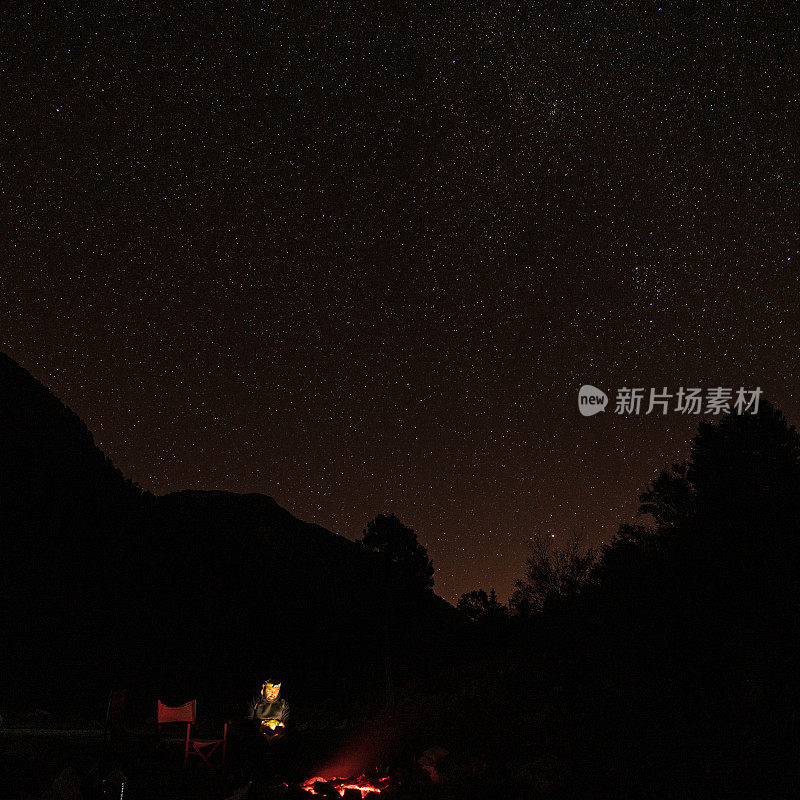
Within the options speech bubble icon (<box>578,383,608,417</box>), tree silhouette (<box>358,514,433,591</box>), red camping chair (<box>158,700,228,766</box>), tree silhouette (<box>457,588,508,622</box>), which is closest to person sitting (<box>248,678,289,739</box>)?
red camping chair (<box>158,700,228,766</box>)

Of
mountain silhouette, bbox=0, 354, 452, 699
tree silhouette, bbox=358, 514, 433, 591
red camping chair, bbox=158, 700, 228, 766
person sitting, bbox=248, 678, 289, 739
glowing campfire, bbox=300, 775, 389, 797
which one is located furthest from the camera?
tree silhouette, bbox=358, 514, 433, 591

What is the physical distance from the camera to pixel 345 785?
6953 millimetres

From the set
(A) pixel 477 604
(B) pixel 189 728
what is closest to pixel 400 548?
(A) pixel 477 604

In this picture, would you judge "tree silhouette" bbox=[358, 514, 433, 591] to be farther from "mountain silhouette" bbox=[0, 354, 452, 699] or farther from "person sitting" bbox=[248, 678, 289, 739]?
"person sitting" bbox=[248, 678, 289, 739]

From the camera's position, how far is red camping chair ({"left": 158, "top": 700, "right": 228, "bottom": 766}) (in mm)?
7730

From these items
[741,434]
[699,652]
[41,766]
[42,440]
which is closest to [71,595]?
[42,440]

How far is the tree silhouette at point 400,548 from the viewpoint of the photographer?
82.1 feet

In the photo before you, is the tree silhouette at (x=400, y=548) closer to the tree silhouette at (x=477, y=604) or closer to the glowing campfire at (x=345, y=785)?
the tree silhouette at (x=477, y=604)

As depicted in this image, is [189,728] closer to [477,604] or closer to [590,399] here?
[590,399]

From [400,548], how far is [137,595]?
10372 millimetres

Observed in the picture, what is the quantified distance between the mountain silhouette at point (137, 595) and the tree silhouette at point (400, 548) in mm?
515

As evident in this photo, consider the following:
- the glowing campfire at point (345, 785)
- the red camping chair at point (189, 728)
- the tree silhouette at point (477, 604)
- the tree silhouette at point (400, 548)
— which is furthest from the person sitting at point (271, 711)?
the tree silhouette at point (477, 604)

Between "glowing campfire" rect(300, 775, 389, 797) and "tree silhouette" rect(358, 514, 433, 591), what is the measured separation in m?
17.8

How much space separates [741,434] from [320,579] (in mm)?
19793
